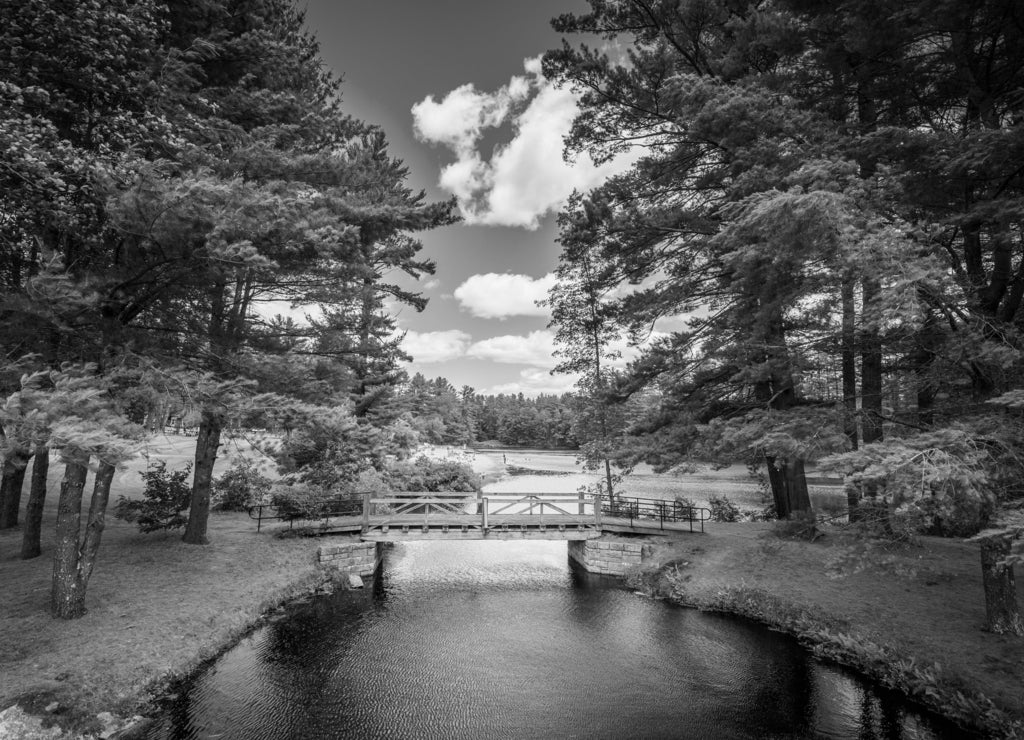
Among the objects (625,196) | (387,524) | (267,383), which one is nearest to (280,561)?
(387,524)

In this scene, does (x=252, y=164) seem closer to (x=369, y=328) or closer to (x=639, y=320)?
(x=369, y=328)

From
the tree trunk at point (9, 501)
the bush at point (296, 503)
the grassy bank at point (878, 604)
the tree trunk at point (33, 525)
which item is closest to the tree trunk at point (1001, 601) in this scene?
the grassy bank at point (878, 604)

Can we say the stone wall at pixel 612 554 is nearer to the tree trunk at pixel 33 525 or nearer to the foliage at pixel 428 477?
the foliage at pixel 428 477

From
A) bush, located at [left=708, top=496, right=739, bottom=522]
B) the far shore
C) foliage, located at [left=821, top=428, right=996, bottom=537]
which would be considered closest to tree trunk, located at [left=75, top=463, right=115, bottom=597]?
the far shore

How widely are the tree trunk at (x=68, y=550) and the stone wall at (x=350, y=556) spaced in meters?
6.42

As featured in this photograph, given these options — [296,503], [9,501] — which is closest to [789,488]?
[296,503]

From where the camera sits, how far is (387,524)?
1568 cm

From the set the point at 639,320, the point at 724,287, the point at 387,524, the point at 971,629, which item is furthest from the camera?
the point at 387,524

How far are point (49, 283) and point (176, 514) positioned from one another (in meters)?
10.6

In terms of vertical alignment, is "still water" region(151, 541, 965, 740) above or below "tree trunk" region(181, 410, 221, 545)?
below

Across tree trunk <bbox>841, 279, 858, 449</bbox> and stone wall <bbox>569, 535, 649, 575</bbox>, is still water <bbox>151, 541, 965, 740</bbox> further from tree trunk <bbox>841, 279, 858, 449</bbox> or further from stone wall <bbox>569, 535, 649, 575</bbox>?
tree trunk <bbox>841, 279, 858, 449</bbox>

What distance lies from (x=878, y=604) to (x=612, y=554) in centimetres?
715

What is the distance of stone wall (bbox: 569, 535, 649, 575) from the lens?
1551cm

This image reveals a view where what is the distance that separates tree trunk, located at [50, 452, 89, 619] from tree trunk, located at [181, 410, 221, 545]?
5.25 m
